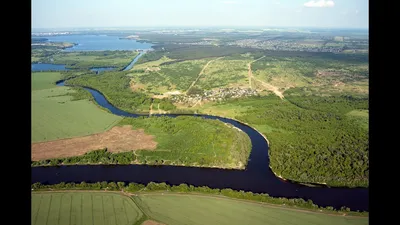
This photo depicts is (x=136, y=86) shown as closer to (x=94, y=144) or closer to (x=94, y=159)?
(x=94, y=144)

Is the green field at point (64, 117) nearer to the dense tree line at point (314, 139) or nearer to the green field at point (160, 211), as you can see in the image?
the green field at point (160, 211)

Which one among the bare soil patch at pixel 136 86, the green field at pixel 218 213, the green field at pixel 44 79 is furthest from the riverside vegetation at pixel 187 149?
the green field at pixel 44 79

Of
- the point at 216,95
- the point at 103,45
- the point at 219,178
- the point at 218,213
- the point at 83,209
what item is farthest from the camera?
the point at 103,45

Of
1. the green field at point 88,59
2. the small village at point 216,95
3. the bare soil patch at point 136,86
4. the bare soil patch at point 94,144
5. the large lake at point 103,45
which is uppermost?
the large lake at point 103,45

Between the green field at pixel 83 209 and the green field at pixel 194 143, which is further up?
the green field at pixel 194 143

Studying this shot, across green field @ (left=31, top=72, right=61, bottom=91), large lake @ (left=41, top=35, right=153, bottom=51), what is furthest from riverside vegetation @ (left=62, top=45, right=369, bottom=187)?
large lake @ (left=41, top=35, right=153, bottom=51)

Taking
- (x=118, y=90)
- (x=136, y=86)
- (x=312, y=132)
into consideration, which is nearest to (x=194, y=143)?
(x=312, y=132)
